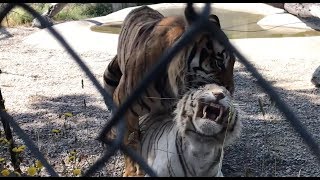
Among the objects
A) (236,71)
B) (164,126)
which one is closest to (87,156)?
(164,126)

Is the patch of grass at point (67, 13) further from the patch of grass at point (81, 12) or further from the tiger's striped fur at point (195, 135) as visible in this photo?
A: the tiger's striped fur at point (195, 135)

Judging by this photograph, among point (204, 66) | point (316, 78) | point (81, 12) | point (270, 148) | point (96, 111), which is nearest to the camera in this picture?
point (204, 66)

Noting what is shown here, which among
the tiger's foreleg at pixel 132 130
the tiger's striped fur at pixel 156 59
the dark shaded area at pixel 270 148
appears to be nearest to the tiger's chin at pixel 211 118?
the tiger's striped fur at pixel 156 59

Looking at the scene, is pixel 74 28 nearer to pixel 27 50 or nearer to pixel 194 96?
pixel 27 50

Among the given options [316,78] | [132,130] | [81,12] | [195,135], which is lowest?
[81,12]

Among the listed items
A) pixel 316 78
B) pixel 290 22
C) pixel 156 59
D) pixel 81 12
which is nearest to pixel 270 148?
pixel 156 59

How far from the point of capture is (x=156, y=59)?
2.05 meters

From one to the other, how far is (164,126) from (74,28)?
16.8 ft

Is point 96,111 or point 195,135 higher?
point 195,135

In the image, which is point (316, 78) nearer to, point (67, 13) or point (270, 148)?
point (270, 148)

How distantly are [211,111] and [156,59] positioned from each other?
66 centimetres

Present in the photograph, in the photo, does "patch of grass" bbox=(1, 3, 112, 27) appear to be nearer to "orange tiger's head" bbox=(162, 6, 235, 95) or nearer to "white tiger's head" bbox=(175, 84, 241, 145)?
"orange tiger's head" bbox=(162, 6, 235, 95)

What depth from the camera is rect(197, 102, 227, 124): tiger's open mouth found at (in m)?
1.39

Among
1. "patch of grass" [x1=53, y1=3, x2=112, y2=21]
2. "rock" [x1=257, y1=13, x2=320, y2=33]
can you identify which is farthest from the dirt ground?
"patch of grass" [x1=53, y1=3, x2=112, y2=21]
